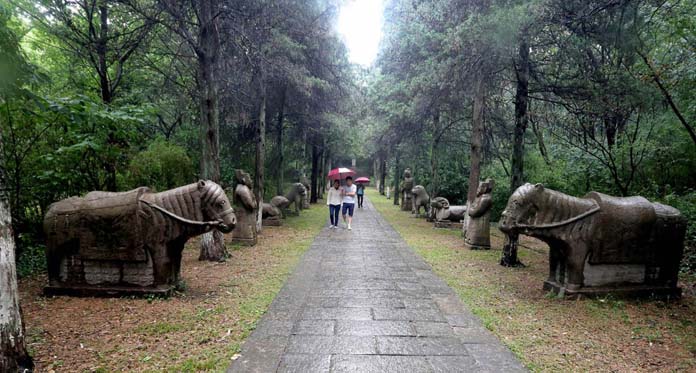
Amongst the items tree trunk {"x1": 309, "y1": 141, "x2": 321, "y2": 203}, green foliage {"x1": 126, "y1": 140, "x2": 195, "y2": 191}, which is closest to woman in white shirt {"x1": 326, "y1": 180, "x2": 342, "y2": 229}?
green foliage {"x1": 126, "y1": 140, "x2": 195, "y2": 191}

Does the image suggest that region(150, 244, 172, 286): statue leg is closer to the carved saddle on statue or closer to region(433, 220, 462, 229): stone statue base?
the carved saddle on statue

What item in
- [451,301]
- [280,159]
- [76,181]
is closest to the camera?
[451,301]

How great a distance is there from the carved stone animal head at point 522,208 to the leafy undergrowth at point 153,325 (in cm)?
369

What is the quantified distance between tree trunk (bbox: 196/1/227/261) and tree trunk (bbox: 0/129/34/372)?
4579 mm

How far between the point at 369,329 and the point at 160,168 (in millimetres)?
7144

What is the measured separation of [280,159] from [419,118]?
19.6ft

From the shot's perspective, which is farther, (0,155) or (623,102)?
(623,102)

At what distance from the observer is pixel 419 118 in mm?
13852

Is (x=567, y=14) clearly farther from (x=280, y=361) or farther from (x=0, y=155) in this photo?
(x=0, y=155)

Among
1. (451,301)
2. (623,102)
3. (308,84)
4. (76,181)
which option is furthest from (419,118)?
(76,181)

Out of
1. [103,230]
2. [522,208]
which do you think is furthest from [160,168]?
[522,208]

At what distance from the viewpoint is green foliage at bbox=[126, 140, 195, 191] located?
851 centimetres

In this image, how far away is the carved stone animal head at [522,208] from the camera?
18.0 feet

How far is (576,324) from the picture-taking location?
15.0 feet
